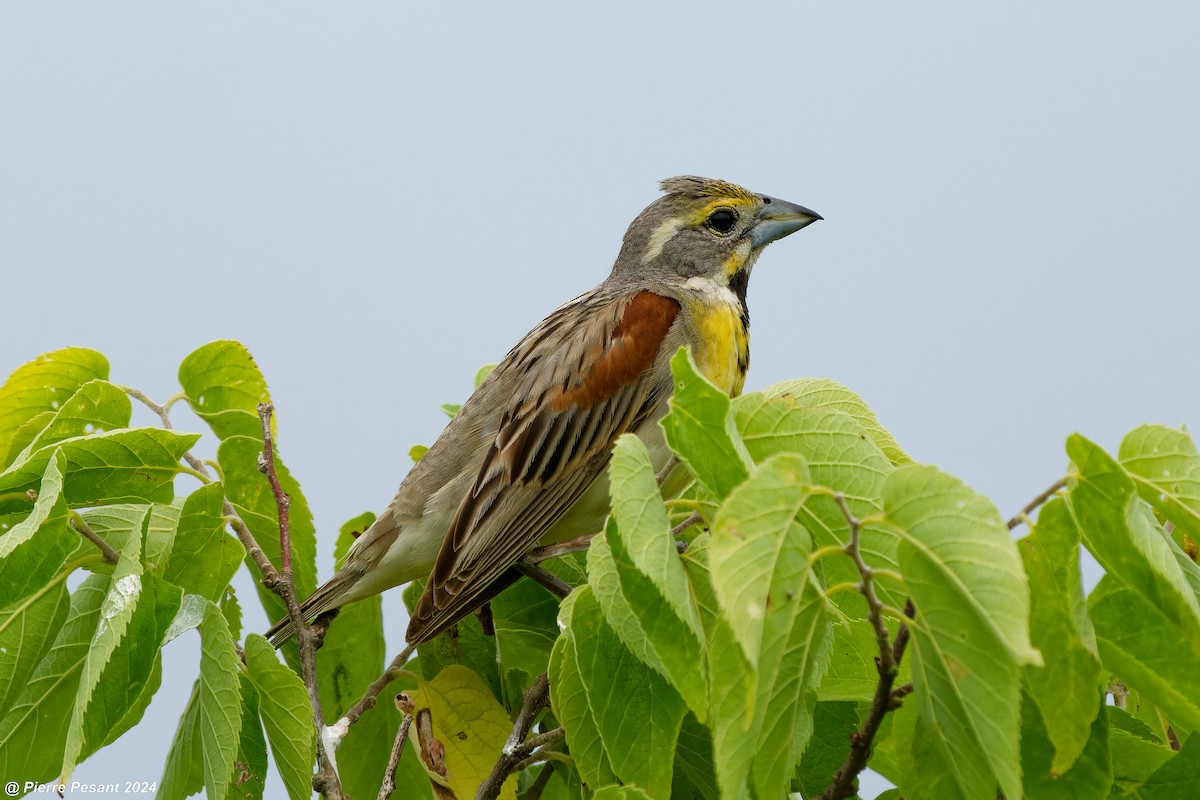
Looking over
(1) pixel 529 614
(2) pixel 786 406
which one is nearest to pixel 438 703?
(1) pixel 529 614

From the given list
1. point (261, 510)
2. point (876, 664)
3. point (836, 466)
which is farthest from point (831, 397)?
point (261, 510)

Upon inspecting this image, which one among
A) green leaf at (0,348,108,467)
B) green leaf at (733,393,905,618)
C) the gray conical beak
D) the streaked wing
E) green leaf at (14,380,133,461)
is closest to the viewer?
green leaf at (733,393,905,618)

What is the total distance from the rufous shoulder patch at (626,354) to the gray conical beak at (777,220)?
2.50 ft

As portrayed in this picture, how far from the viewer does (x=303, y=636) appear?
279cm

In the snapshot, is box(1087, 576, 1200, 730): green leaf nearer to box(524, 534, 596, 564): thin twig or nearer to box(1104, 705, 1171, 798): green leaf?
box(1104, 705, 1171, 798): green leaf

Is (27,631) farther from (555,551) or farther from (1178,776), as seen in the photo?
(1178,776)

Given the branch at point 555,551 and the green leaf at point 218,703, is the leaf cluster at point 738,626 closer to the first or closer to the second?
the green leaf at point 218,703

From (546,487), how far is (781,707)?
2230 millimetres

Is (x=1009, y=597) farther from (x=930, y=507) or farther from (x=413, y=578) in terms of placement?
(x=413, y=578)

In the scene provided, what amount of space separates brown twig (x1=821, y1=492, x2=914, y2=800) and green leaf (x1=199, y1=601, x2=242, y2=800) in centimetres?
103

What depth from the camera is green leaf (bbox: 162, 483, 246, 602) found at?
2699mm

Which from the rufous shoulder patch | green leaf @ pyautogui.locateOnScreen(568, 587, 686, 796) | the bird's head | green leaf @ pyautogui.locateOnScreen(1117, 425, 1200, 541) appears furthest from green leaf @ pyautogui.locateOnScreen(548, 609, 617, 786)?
the bird's head

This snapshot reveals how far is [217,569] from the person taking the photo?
108 inches

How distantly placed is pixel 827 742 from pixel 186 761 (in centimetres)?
130
